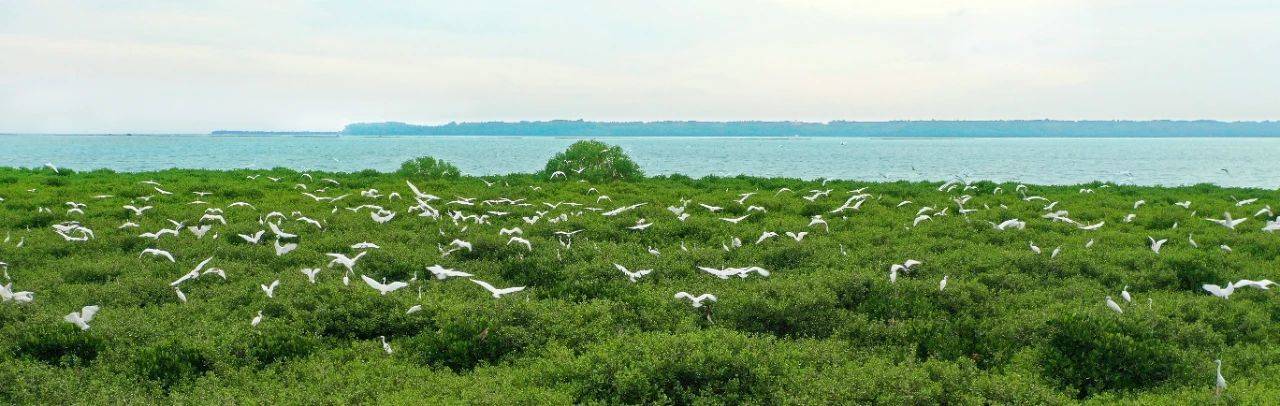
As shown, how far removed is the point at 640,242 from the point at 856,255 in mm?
3727

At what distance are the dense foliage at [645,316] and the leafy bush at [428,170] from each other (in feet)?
36.5

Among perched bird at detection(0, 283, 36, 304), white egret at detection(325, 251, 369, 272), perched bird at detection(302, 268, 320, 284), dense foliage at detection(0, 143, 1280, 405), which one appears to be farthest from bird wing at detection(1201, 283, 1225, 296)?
perched bird at detection(0, 283, 36, 304)

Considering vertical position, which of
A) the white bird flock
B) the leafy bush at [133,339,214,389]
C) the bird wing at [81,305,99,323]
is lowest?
the leafy bush at [133,339,214,389]

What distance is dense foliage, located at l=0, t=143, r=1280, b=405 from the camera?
24.1ft

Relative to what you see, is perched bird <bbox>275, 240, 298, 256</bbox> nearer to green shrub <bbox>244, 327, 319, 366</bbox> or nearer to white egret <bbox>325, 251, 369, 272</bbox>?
white egret <bbox>325, 251, 369, 272</bbox>

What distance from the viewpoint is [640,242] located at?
1405 centimetres

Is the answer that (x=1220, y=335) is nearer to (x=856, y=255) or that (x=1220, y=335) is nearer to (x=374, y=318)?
(x=856, y=255)

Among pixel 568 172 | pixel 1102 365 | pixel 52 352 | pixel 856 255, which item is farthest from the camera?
pixel 568 172

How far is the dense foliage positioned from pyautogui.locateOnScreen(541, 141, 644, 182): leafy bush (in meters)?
11.2

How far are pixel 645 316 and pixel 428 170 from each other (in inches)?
794

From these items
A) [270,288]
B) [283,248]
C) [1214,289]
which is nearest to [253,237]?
[283,248]

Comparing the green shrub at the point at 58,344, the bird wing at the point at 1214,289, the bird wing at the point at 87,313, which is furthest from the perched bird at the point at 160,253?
the bird wing at the point at 1214,289

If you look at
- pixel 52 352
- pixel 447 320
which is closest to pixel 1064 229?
pixel 447 320

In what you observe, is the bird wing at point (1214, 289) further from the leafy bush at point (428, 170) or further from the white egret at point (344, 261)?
the leafy bush at point (428, 170)
